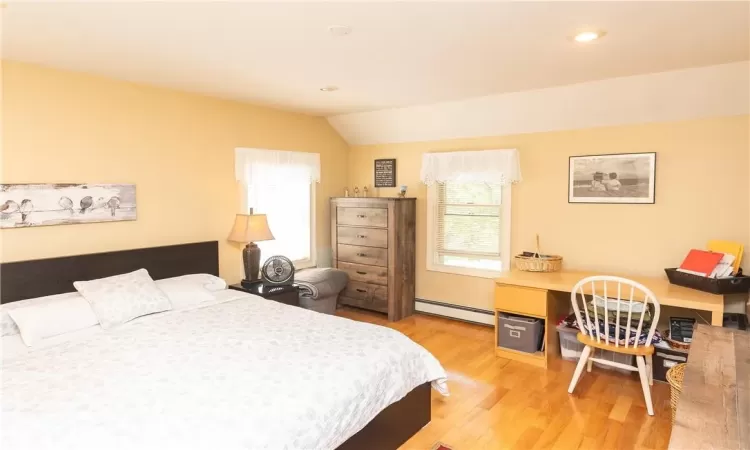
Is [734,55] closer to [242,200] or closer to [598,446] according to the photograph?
[598,446]

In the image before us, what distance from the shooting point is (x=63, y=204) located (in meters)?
3.25

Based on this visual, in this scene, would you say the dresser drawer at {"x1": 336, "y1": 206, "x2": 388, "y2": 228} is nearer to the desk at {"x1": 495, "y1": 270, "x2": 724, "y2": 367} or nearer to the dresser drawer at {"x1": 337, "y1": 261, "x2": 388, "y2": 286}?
the dresser drawer at {"x1": 337, "y1": 261, "x2": 388, "y2": 286}

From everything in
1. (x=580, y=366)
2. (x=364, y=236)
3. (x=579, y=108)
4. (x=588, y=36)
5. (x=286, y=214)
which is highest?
(x=588, y=36)

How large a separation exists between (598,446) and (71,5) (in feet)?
11.3

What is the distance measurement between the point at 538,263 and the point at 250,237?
2.54m

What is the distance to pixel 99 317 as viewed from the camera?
2.88m

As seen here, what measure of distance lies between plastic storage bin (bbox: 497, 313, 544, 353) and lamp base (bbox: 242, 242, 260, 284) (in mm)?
2171

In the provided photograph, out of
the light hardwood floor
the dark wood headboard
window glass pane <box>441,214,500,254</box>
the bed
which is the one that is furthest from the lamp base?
window glass pane <box>441,214,500,254</box>

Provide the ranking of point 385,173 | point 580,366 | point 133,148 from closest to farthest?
1. point 580,366
2. point 133,148
3. point 385,173

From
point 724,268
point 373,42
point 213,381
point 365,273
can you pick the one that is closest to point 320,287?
point 365,273

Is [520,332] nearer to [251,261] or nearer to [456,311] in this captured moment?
[456,311]

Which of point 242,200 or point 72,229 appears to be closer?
point 72,229

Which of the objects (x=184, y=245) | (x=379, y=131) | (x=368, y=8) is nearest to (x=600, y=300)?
(x=368, y=8)

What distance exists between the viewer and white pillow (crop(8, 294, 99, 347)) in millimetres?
2639
